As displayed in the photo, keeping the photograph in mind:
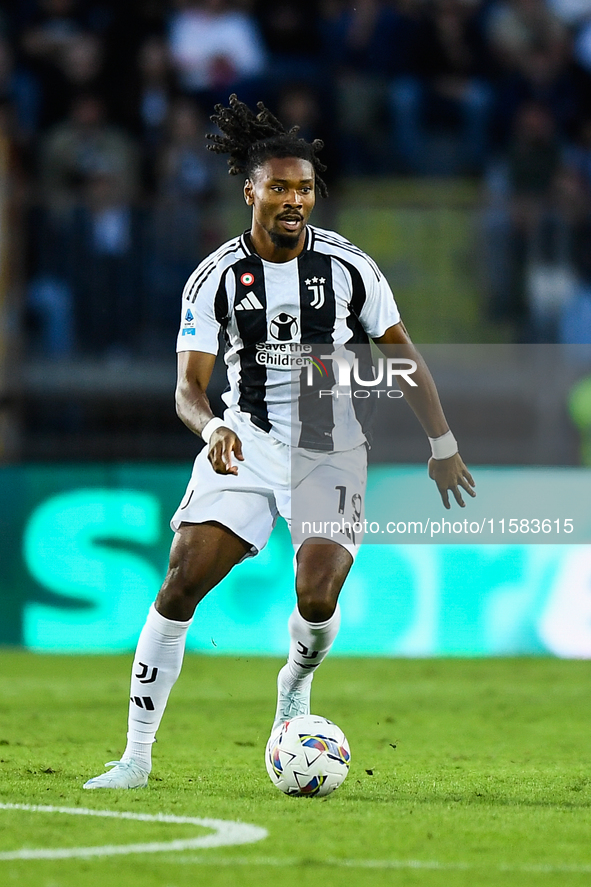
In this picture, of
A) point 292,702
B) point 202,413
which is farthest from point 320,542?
point 292,702

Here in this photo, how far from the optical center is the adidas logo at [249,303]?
17.5 ft

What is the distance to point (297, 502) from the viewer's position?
5246mm

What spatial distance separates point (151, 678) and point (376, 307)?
1630 mm

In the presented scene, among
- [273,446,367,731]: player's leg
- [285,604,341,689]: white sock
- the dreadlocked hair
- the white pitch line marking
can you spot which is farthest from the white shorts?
the white pitch line marking

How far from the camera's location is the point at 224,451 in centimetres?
474

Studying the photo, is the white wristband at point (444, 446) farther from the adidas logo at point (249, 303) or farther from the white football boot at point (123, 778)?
the white football boot at point (123, 778)

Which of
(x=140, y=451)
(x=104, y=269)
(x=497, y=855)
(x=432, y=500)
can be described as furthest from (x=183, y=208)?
(x=497, y=855)

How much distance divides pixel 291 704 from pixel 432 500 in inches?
136

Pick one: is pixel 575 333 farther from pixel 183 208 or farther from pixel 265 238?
pixel 265 238

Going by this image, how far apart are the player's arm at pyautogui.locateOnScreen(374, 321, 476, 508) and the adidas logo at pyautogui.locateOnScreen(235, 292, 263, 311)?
0.51 meters

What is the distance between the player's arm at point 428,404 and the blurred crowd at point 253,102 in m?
4.28

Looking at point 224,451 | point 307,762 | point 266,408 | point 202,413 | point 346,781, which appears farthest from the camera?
point 266,408

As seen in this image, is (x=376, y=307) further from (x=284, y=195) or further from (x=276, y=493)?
(x=276, y=493)

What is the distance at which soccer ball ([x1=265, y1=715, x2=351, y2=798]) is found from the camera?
4871 millimetres
